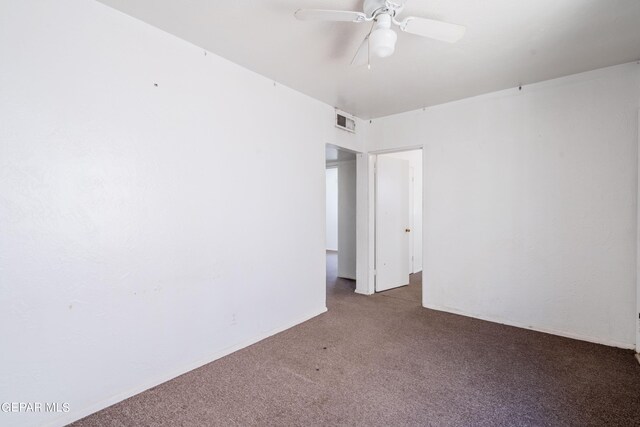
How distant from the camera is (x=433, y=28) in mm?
1743

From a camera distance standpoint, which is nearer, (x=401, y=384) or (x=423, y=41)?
(x=401, y=384)

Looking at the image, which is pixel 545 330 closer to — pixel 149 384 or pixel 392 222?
pixel 392 222

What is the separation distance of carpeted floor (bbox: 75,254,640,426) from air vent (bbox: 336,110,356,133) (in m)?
2.43

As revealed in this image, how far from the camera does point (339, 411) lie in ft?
6.08

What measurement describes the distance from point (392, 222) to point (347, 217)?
3.05ft

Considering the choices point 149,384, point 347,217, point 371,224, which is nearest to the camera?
point 149,384

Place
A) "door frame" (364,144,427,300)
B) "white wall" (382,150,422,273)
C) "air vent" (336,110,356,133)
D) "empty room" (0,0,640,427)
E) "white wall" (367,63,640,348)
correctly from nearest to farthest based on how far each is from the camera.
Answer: "empty room" (0,0,640,427)
"white wall" (367,63,640,348)
"air vent" (336,110,356,133)
"door frame" (364,144,427,300)
"white wall" (382,150,422,273)

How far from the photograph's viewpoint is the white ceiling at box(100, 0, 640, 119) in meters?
1.92

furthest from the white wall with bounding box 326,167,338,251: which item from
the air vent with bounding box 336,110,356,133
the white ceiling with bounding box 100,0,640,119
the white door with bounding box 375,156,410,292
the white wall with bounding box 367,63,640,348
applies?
the white ceiling with bounding box 100,0,640,119

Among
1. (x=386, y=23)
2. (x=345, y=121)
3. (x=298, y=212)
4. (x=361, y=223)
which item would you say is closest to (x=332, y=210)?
(x=361, y=223)

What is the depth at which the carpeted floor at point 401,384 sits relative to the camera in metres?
1.80

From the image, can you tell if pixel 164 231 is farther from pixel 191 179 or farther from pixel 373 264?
pixel 373 264

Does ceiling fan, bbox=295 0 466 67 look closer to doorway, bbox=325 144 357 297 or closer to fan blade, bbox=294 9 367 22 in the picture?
fan blade, bbox=294 9 367 22

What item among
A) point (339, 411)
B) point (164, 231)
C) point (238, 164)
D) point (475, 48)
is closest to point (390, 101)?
point (475, 48)
